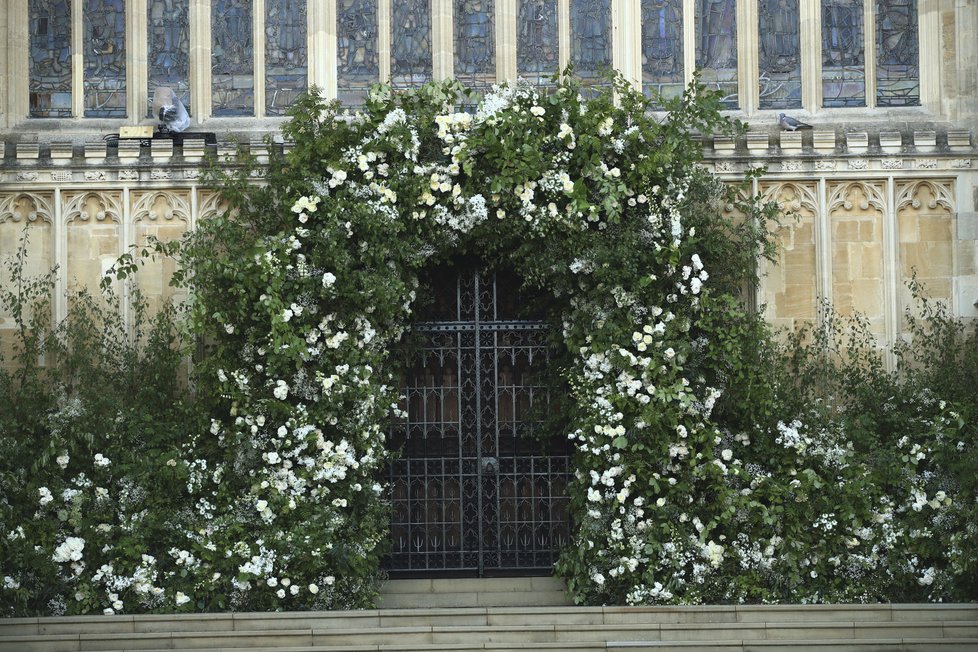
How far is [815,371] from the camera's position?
14945 millimetres

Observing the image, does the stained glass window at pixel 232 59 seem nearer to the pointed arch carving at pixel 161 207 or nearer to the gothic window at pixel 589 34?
the pointed arch carving at pixel 161 207

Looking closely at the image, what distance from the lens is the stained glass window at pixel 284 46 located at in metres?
16.2

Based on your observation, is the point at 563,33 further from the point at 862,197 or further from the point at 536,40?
the point at 862,197

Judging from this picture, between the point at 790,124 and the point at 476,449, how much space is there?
4385 millimetres

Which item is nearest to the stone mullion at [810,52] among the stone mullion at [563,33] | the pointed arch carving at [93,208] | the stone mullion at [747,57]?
the stone mullion at [747,57]

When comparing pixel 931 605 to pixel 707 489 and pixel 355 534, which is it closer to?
pixel 707 489

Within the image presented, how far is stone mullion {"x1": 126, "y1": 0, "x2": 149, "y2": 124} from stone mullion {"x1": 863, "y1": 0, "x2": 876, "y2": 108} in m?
7.16

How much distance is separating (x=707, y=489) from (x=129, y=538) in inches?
198

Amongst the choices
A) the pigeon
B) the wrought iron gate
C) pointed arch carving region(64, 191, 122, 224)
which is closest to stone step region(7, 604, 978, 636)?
the wrought iron gate

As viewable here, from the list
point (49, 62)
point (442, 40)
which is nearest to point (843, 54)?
point (442, 40)

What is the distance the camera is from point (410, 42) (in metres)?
16.3

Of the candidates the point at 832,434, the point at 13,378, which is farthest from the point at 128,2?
the point at 832,434

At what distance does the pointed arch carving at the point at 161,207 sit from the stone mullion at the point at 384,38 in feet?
7.71

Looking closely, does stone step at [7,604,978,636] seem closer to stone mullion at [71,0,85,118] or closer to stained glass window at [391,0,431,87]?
stone mullion at [71,0,85,118]
